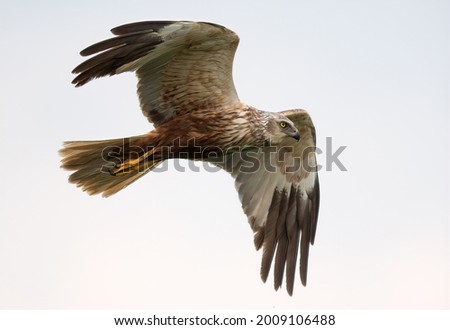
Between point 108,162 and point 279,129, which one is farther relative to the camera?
point 108,162

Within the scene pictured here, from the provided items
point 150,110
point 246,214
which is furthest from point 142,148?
point 246,214

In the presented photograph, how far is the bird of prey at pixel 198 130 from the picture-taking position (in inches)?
381

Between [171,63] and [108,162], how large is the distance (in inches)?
59.2

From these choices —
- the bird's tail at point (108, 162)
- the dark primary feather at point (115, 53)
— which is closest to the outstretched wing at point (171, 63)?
the dark primary feather at point (115, 53)

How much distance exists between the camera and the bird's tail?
1037 centimetres

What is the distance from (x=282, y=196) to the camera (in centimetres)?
1189

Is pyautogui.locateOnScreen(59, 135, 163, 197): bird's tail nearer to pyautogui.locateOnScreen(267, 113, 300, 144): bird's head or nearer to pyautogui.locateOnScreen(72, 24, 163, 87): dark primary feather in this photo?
pyautogui.locateOnScreen(72, 24, 163, 87): dark primary feather

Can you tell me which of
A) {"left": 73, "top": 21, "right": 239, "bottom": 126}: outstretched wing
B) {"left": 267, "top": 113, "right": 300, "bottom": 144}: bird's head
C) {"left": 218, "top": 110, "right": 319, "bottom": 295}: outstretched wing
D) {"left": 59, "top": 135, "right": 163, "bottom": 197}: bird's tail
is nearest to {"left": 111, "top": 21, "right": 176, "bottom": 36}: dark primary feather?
{"left": 73, "top": 21, "right": 239, "bottom": 126}: outstretched wing

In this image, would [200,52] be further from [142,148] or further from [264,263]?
[264,263]

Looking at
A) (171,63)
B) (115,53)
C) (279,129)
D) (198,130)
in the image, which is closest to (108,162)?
(198,130)

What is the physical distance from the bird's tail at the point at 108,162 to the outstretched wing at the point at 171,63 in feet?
1.51

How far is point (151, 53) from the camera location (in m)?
9.91

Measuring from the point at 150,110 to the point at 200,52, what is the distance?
105 centimetres

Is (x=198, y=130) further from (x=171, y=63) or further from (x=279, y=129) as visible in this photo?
(x=279, y=129)
